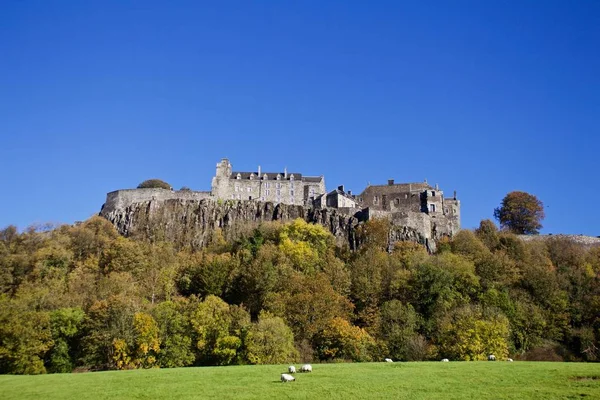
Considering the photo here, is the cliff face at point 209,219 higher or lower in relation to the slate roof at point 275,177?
lower

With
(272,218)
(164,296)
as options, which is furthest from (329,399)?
(272,218)

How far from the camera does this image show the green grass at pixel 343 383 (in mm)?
24406

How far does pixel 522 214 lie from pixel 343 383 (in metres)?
77.7

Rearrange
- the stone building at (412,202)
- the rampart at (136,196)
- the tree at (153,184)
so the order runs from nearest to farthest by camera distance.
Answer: the stone building at (412,202) < the rampart at (136,196) < the tree at (153,184)

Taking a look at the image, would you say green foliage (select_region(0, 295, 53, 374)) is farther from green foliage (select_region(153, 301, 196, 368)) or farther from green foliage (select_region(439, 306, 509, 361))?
green foliage (select_region(439, 306, 509, 361))

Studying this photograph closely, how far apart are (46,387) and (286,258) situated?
139 ft

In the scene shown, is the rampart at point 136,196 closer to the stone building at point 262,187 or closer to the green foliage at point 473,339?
the stone building at point 262,187

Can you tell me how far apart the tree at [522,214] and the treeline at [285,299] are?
441 inches

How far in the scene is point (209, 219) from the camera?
286ft

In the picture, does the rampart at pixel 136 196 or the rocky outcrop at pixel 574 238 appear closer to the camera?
the rocky outcrop at pixel 574 238

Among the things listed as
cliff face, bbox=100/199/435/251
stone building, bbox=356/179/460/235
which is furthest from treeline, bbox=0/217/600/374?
stone building, bbox=356/179/460/235

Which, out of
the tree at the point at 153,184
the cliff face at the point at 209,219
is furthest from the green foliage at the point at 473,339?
the tree at the point at 153,184

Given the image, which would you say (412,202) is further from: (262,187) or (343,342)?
(343,342)

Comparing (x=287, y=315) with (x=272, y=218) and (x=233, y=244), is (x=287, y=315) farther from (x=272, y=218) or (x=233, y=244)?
(x=272, y=218)
